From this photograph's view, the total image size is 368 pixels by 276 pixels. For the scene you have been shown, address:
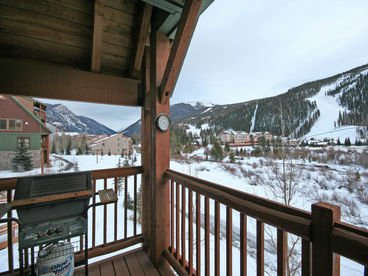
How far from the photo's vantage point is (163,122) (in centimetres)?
200

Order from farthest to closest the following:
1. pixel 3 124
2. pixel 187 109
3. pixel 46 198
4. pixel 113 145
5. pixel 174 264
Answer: pixel 187 109, pixel 113 145, pixel 3 124, pixel 174 264, pixel 46 198

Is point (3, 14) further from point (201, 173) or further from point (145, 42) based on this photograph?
point (201, 173)

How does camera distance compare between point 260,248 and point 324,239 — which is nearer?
point 324,239

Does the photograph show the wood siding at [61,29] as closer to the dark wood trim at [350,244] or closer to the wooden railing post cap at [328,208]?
the wooden railing post cap at [328,208]

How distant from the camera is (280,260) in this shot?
89 centimetres

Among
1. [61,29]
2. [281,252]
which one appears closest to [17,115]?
[61,29]

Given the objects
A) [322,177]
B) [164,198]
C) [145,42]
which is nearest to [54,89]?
[145,42]

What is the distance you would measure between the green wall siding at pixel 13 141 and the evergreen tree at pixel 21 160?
0.05m

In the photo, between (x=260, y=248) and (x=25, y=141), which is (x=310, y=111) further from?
(x=25, y=141)

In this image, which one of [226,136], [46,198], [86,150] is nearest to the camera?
[46,198]

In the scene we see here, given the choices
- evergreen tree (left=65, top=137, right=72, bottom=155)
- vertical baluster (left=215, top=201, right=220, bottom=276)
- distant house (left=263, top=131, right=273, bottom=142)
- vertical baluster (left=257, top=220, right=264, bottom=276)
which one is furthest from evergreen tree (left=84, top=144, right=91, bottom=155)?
distant house (left=263, top=131, right=273, bottom=142)

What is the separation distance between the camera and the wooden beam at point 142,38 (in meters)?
1.94

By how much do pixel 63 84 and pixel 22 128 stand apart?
74 cm

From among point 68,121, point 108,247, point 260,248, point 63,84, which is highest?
point 63,84
